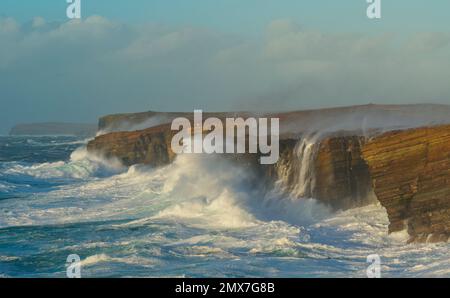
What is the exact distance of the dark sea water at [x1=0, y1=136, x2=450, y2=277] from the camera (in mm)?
12438

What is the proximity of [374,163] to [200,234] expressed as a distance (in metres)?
3.70

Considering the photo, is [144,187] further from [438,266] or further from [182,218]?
[438,266]

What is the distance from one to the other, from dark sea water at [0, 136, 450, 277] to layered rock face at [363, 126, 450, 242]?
395 mm

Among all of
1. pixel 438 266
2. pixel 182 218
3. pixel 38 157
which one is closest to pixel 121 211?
pixel 182 218

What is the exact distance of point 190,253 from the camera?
13867mm

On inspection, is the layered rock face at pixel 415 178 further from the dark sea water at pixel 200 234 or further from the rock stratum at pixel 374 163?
the dark sea water at pixel 200 234

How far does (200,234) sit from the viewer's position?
52.4 feet

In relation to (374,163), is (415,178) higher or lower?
lower

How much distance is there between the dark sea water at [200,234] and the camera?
1244cm

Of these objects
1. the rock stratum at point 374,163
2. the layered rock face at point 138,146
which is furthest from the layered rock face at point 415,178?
the layered rock face at point 138,146

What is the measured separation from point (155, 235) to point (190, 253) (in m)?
2.37

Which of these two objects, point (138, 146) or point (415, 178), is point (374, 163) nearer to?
point (415, 178)

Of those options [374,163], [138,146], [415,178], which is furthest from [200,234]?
[138,146]

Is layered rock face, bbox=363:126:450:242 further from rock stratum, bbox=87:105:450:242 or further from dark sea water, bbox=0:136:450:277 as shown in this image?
dark sea water, bbox=0:136:450:277
